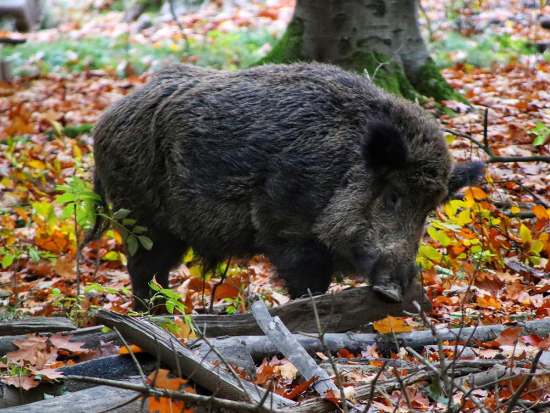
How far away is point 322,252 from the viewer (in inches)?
199

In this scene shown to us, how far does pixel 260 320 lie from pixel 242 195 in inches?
71.9

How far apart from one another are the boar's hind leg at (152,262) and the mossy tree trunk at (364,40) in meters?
3.16

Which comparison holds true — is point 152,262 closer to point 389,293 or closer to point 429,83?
point 389,293

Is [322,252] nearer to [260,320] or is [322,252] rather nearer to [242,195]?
[242,195]

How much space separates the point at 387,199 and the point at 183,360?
2.30 meters

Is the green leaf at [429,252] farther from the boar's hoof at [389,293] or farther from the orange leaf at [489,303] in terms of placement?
the boar's hoof at [389,293]

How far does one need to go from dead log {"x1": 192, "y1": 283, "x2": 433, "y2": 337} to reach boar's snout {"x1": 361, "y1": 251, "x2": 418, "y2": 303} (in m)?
0.06

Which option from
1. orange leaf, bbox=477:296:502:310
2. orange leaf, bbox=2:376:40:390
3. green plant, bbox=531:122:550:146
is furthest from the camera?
green plant, bbox=531:122:550:146

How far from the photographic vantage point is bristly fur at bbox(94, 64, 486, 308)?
15.9 feet

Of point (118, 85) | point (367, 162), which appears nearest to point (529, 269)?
point (367, 162)

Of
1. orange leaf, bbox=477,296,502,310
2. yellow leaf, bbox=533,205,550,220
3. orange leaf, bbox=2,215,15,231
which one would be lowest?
orange leaf, bbox=2,215,15,231

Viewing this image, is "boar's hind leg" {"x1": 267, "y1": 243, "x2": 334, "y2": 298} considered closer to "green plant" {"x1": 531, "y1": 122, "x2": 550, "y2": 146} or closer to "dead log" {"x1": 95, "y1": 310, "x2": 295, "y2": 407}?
"dead log" {"x1": 95, "y1": 310, "x2": 295, "y2": 407}

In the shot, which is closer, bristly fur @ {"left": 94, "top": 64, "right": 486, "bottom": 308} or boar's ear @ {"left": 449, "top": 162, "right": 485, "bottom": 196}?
bristly fur @ {"left": 94, "top": 64, "right": 486, "bottom": 308}


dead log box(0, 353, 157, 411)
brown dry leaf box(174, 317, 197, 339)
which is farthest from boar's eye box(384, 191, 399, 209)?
dead log box(0, 353, 157, 411)
